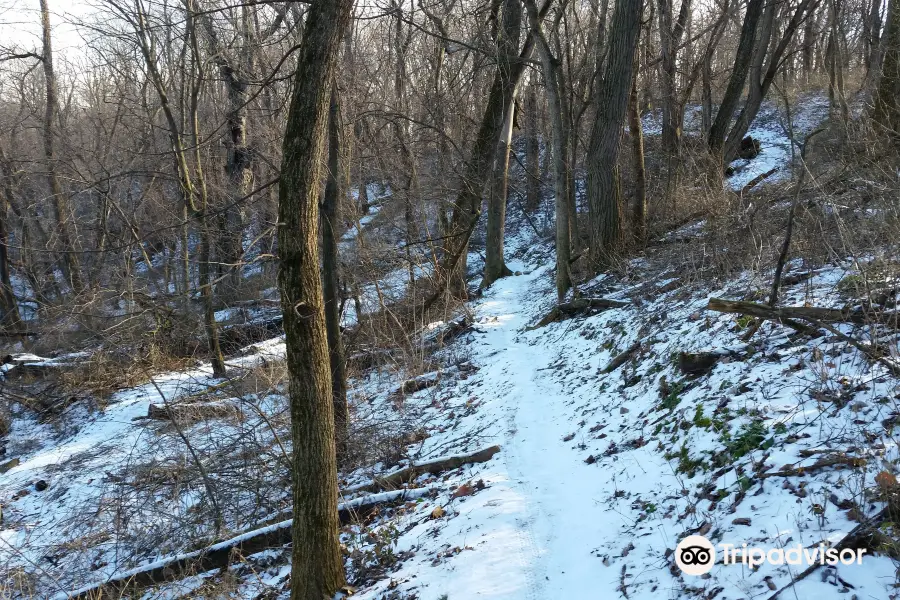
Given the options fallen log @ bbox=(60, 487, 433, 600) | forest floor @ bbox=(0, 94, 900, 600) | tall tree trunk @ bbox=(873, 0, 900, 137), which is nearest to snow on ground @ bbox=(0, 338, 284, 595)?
forest floor @ bbox=(0, 94, 900, 600)

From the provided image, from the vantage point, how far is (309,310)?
4086mm

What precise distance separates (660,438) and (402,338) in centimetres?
596

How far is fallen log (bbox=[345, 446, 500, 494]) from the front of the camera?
6.11m

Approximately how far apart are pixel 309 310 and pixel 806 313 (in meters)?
4.04

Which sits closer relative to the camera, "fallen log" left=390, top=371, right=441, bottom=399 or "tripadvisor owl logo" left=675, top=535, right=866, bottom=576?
"tripadvisor owl logo" left=675, top=535, right=866, bottom=576

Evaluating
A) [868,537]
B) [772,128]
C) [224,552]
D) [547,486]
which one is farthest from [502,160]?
[772,128]

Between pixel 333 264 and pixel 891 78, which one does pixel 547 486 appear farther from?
pixel 891 78

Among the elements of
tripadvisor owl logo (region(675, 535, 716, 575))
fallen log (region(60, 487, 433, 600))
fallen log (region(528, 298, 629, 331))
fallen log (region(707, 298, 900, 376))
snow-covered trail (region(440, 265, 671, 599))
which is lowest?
fallen log (region(60, 487, 433, 600))

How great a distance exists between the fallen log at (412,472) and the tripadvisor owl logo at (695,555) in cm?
287

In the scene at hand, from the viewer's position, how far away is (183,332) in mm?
11656

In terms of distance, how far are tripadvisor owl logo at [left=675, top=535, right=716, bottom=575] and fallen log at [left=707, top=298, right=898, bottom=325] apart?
2.09 m

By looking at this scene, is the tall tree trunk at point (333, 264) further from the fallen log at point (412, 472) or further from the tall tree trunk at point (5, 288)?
the tall tree trunk at point (5, 288)

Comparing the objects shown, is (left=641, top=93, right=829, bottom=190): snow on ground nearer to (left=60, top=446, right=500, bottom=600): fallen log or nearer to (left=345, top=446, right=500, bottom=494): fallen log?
(left=345, top=446, right=500, bottom=494): fallen log

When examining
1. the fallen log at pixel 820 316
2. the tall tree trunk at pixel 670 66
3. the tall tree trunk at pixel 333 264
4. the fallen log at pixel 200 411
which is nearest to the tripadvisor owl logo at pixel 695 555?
the fallen log at pixel 820 316
